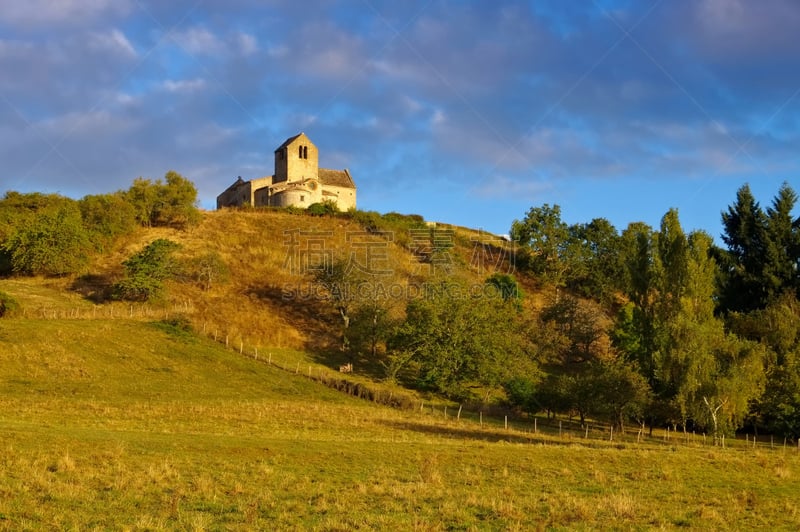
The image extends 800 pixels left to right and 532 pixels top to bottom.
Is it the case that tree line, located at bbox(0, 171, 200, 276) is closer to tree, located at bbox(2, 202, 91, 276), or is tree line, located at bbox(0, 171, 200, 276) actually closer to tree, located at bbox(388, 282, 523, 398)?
tree, located at bbox(2, 202, 91, 276)

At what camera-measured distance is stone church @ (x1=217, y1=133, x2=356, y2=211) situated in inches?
4842

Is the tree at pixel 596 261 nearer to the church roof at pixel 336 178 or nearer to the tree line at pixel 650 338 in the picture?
the tree line at pixel 650 338

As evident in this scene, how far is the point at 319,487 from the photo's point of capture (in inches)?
853

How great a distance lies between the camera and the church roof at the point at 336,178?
131 metres

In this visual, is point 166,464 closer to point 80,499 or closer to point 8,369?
point 80,499

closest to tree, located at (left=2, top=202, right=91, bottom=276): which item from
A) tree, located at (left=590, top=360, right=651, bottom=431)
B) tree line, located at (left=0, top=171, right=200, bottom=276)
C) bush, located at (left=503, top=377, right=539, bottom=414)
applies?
tree line, located at (left=0, top=171, right=200, bottom=276)

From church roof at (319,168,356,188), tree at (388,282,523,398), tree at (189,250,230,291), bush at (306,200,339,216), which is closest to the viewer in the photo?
tree at (388,282,523,398)

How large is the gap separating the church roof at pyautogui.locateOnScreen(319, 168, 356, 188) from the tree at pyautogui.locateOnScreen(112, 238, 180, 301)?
55.1 metres

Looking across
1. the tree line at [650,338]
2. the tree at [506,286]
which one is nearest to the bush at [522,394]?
the tree line at [650,338]

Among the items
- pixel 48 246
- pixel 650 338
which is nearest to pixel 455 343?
pixel 650 338

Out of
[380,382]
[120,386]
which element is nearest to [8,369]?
[120,386]

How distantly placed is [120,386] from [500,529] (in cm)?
3851

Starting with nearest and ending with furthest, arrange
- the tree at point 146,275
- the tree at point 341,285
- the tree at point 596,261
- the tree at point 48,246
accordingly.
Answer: the tree at point 146,275
the tree at point 341,285
the tree at point 48,246
the tree at point 596,261

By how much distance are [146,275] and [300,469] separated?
180ft
